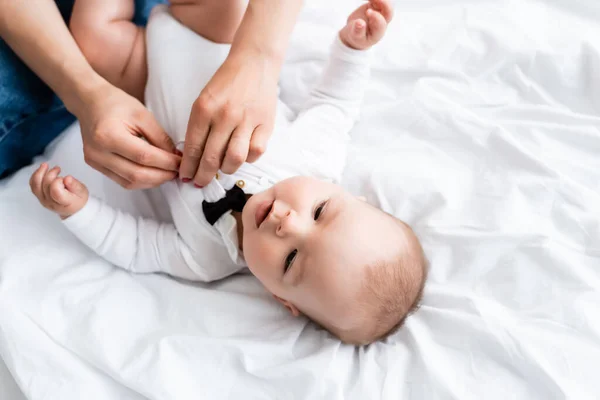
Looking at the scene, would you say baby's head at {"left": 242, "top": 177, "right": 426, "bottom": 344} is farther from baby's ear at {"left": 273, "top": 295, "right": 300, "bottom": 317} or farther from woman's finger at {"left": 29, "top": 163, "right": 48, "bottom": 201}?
woman's finger at {"left": 29, "top": 163, "right": 48, "bottom": 201}

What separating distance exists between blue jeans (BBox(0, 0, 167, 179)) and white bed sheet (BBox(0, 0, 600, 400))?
0.04 metres

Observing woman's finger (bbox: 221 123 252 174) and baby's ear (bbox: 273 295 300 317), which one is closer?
woman's finger (bbox: 221 123 252 174)

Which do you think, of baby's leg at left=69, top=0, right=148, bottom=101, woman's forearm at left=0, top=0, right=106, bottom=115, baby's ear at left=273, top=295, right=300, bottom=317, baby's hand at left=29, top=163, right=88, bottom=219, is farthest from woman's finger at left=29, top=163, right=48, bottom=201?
baby's ear at left=273, top=295, right=300, bottom=317

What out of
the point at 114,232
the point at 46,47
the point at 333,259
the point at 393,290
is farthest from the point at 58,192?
the point at 393,290

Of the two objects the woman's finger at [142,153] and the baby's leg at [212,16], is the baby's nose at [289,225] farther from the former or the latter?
the baby's leg at [212,16]

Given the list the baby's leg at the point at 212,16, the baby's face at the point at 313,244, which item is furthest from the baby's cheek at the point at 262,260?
the baby's leg at the point at 212,16

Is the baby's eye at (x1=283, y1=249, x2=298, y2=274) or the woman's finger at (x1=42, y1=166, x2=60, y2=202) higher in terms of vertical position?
the woman's finger at (x1=42, y1=166, x2=60, y2=202)

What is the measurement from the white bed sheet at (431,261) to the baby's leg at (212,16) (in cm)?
20

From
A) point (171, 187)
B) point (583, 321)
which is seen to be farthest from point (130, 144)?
point (583, 321)

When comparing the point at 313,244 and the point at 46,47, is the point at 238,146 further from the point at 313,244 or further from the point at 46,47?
the point at 46,47

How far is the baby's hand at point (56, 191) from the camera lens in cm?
89

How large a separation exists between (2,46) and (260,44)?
1.63 feet

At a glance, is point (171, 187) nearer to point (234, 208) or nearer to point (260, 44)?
point (234, 208)

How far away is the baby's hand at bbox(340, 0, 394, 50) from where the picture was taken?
101 cm
